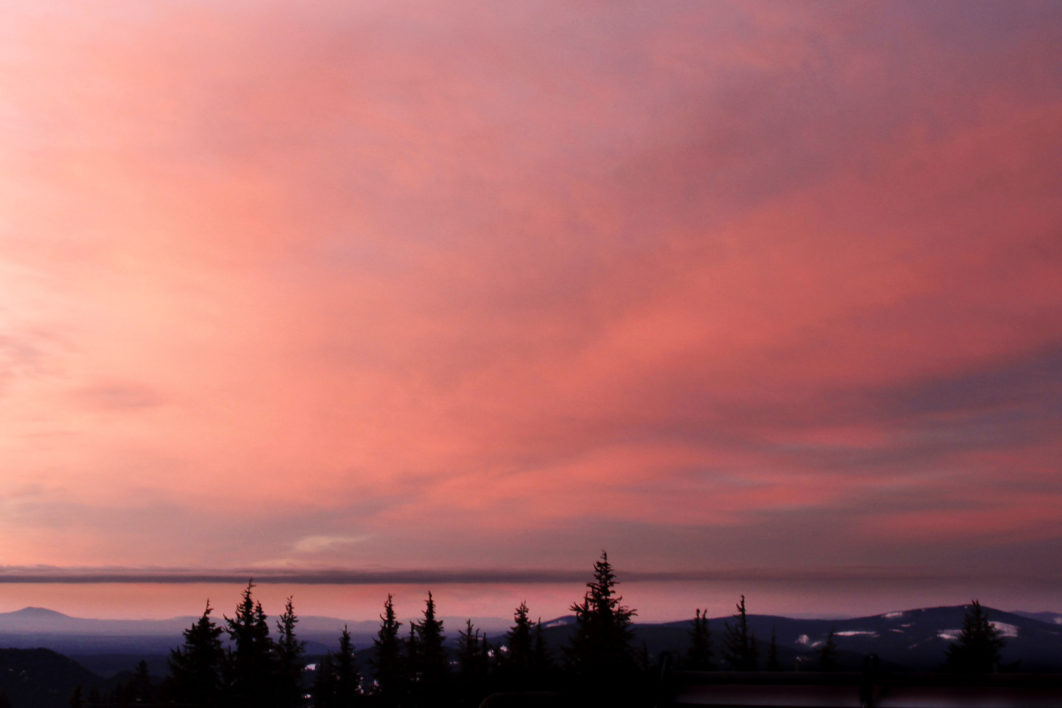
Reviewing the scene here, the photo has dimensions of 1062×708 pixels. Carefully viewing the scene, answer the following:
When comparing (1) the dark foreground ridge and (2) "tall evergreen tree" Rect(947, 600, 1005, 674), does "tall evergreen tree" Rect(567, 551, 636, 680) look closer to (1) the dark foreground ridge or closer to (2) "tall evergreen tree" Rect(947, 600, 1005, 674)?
(1) the dark foreground ridge

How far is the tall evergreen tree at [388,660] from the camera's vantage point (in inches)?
4350

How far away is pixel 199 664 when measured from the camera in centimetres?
8388

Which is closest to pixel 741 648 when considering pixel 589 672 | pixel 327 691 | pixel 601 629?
pixel 601 629

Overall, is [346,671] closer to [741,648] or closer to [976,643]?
[741,648]

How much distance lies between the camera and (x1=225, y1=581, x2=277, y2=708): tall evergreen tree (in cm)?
8866

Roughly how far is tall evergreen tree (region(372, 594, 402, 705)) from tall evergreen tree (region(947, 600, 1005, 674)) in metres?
61.0

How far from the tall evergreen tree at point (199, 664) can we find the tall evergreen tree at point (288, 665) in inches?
324

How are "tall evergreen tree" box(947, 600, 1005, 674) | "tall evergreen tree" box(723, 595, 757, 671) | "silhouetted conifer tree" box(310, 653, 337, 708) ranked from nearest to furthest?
"tall evergreen tree" box(723, 595, 757, 671), "tall evergreen tree" box(947, 600, 1005, 674), "silhouetted conifer tree" box(310, 653, 337, 708)

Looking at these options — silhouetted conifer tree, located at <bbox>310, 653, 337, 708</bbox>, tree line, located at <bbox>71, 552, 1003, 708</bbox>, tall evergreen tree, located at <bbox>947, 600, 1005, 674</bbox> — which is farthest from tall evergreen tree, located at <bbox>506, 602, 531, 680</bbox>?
tall evergreen tree, located at <bbox>947, 600, 1005, 674</bbox>

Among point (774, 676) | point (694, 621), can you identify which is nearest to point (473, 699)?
point (774, 676)

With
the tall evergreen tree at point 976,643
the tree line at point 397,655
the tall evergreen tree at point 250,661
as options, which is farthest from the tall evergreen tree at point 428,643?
the tall evergreen tree at point 976,643

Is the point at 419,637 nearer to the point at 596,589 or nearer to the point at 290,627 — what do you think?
the point at 290,627

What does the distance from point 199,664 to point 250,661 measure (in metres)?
12.3

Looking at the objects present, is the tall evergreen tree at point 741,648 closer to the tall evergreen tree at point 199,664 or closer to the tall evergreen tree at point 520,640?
the tall evergreen tree at point 520,640
